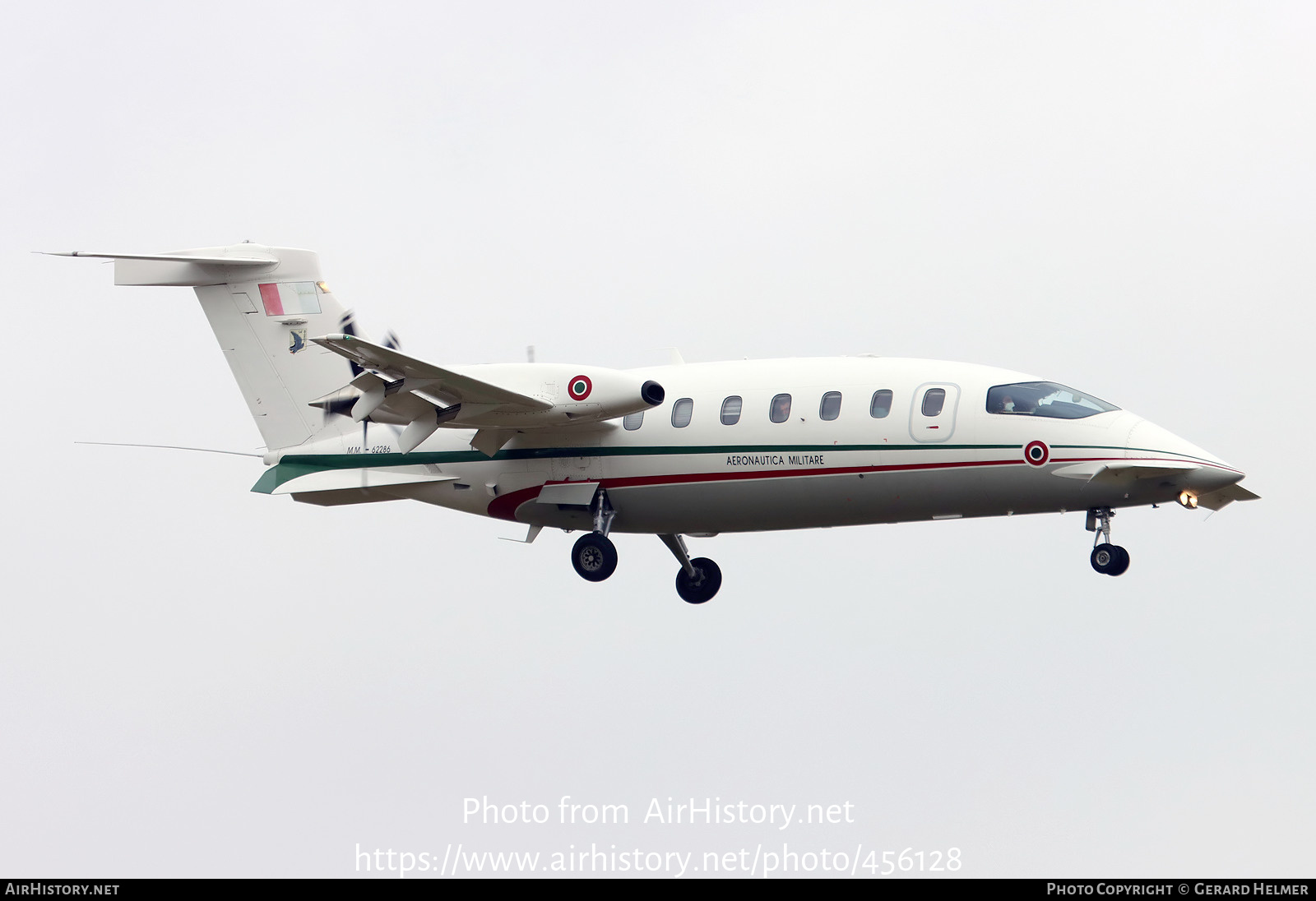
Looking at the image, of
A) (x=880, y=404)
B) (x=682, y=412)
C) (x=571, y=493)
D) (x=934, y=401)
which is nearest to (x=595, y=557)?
(x=571, y=493)

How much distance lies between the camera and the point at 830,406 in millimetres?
27656

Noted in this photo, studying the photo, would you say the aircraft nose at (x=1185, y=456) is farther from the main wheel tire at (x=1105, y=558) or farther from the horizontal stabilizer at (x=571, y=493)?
the horizontal stabilizer at (x=571, y=493)

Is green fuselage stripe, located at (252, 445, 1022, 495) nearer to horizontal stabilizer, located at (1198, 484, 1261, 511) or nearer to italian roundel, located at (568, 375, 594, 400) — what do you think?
italian roundel, located at (568, 375, 594, 400)

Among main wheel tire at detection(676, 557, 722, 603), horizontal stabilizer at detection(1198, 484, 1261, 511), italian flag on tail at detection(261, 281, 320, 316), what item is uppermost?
italian flag on tail at detection(261, 281, 320, 316)

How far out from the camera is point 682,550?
105ft

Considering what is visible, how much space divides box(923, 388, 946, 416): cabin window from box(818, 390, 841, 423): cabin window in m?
1.38

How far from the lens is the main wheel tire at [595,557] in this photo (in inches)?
1137

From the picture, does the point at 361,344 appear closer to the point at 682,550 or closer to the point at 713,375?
the point at 713,375

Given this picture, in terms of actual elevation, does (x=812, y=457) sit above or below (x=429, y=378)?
below

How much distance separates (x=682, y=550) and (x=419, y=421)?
21.6ft

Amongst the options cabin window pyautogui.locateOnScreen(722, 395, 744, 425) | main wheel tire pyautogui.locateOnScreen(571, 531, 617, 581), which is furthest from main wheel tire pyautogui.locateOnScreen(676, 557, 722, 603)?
cabin window pyautogui.locateOnScreen(722, 395, 744, 425)

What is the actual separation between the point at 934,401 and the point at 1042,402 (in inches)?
66.2

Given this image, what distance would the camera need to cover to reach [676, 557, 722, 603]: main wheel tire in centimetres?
3234

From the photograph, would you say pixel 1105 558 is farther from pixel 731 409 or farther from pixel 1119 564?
pixel 731 409
